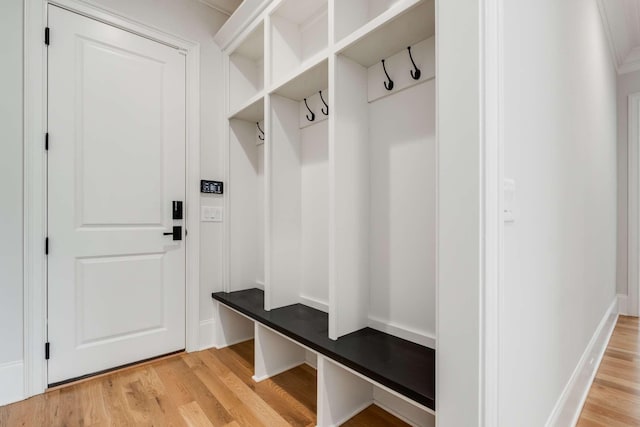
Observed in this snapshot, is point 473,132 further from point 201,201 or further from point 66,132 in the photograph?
point 66,132

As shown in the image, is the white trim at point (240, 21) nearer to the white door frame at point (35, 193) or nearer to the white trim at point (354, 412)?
the white door frame at point (35, 193)

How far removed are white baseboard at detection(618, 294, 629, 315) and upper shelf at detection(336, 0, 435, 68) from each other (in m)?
3.73

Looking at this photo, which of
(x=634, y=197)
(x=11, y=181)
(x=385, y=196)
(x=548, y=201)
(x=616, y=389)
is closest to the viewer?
(x=548, y=201)

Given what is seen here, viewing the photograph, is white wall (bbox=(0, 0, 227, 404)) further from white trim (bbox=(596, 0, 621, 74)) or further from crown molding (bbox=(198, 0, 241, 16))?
white trim (bbox=(596, 0, 621, 74))

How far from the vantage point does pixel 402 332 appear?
151 centimetres

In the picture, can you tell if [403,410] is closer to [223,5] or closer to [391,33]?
[391,33]

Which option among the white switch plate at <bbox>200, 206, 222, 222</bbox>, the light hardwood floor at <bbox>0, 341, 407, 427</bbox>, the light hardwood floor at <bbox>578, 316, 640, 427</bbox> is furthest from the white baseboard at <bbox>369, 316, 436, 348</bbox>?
the white switch plate at <bbox>200, 206, 222, 222</bbox>

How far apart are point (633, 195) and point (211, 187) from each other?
13.8 ft

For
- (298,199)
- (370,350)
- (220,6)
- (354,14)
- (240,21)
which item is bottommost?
(370,350)

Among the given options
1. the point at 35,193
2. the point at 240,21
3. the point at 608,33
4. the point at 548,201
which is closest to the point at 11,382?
the point at 35,193

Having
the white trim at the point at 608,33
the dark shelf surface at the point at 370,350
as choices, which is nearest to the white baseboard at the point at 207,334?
the dark shelf surface at the point at 370,350

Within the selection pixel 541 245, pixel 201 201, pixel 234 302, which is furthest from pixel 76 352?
pixel 541 245

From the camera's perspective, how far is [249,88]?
2.63 metres

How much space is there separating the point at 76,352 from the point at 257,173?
1.76m
